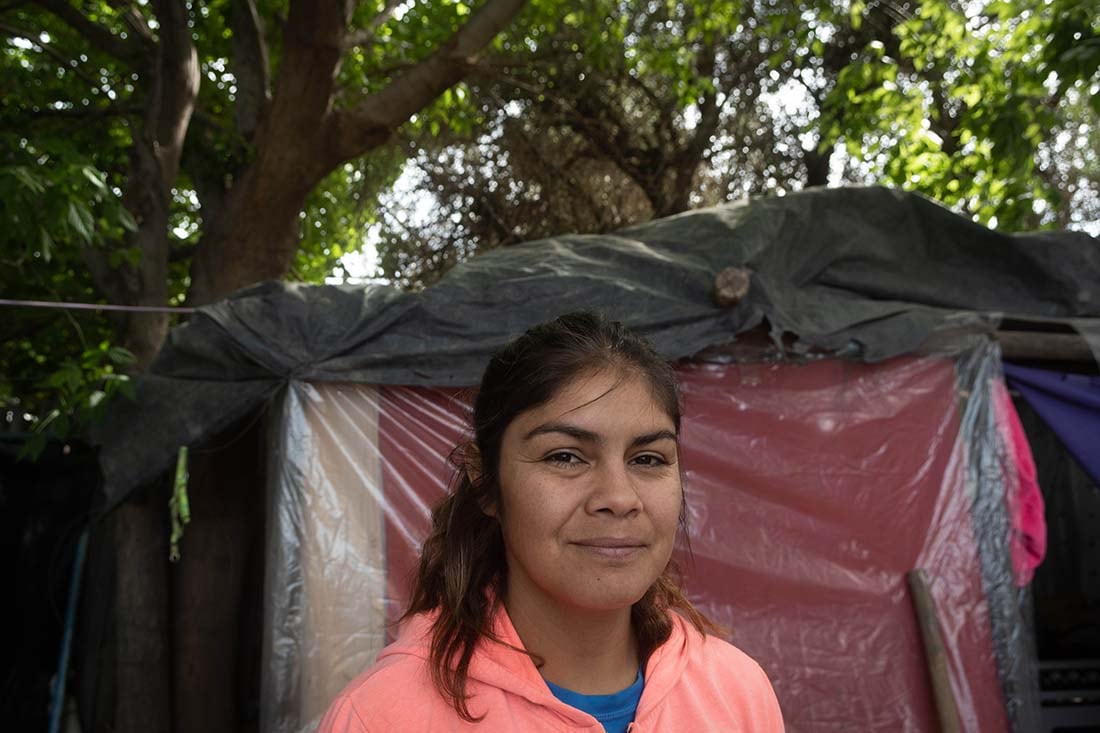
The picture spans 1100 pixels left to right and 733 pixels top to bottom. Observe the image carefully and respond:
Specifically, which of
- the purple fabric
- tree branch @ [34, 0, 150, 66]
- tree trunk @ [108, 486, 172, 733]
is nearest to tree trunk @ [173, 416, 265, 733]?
tree trunk @ [108, 486, 172, 733]

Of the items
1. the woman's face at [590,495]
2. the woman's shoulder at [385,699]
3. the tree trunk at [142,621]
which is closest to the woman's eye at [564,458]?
the woman's face at [590,495]

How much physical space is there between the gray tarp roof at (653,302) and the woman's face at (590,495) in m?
2.05

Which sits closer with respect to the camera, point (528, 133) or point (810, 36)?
point (810, 36)

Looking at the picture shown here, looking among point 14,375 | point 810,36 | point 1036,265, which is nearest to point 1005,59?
point 810,36

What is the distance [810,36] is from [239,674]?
5508mm

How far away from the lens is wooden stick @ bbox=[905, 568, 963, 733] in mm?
3680

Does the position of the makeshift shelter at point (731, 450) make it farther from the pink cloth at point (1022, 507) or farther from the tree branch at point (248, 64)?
the tree branch at point (248, 64)

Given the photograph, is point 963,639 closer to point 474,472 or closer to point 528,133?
point 474,472

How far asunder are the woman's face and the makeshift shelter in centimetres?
216

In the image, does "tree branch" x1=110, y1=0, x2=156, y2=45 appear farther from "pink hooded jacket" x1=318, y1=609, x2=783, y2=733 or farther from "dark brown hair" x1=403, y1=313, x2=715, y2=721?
"pink hooded jacket" x1=318, y1=609, x2=783, y2=733

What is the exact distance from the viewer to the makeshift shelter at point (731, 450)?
3.57m

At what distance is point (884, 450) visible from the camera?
13.1 feet

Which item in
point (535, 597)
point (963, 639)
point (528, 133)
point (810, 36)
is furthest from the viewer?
point (528, 133)

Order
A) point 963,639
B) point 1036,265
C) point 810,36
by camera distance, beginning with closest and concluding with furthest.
Result: 1. point 963,639
2. point 1036,265
3. point 810,36
